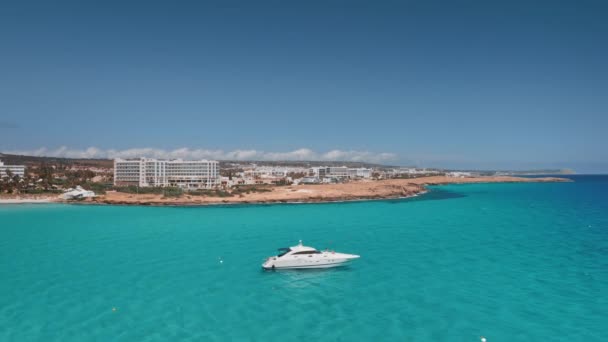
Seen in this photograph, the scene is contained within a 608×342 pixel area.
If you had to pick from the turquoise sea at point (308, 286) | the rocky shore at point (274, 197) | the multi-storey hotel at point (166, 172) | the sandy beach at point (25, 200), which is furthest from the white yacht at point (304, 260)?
the multi-storey hotel at point (166, 172)

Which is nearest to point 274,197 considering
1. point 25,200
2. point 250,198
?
point 250,198

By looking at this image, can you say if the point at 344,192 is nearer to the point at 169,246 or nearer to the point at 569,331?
the point at 169,246

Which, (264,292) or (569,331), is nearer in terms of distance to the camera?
(569,331)

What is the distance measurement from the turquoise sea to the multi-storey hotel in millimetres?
84761

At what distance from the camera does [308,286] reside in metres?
26.8

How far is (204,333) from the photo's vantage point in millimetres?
19266

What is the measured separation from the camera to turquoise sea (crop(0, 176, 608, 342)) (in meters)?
19.7

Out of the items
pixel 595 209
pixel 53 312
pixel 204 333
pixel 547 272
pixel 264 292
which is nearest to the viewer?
pixel 204 333

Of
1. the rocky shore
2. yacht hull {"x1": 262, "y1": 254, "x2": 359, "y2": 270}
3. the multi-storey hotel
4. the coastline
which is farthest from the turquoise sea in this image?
the multi-storey hotel

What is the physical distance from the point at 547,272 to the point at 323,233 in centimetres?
2514

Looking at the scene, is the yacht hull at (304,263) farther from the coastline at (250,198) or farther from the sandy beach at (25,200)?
the sandy beach at (25,200)

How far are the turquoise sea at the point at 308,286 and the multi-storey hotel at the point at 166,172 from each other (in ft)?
278

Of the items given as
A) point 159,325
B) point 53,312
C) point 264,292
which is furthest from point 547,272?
point 53,312

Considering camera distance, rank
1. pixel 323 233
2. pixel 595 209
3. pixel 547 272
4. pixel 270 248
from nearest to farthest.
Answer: pixel 547 272, pixel 270 248, pixel 323 233, pixel 595 209
